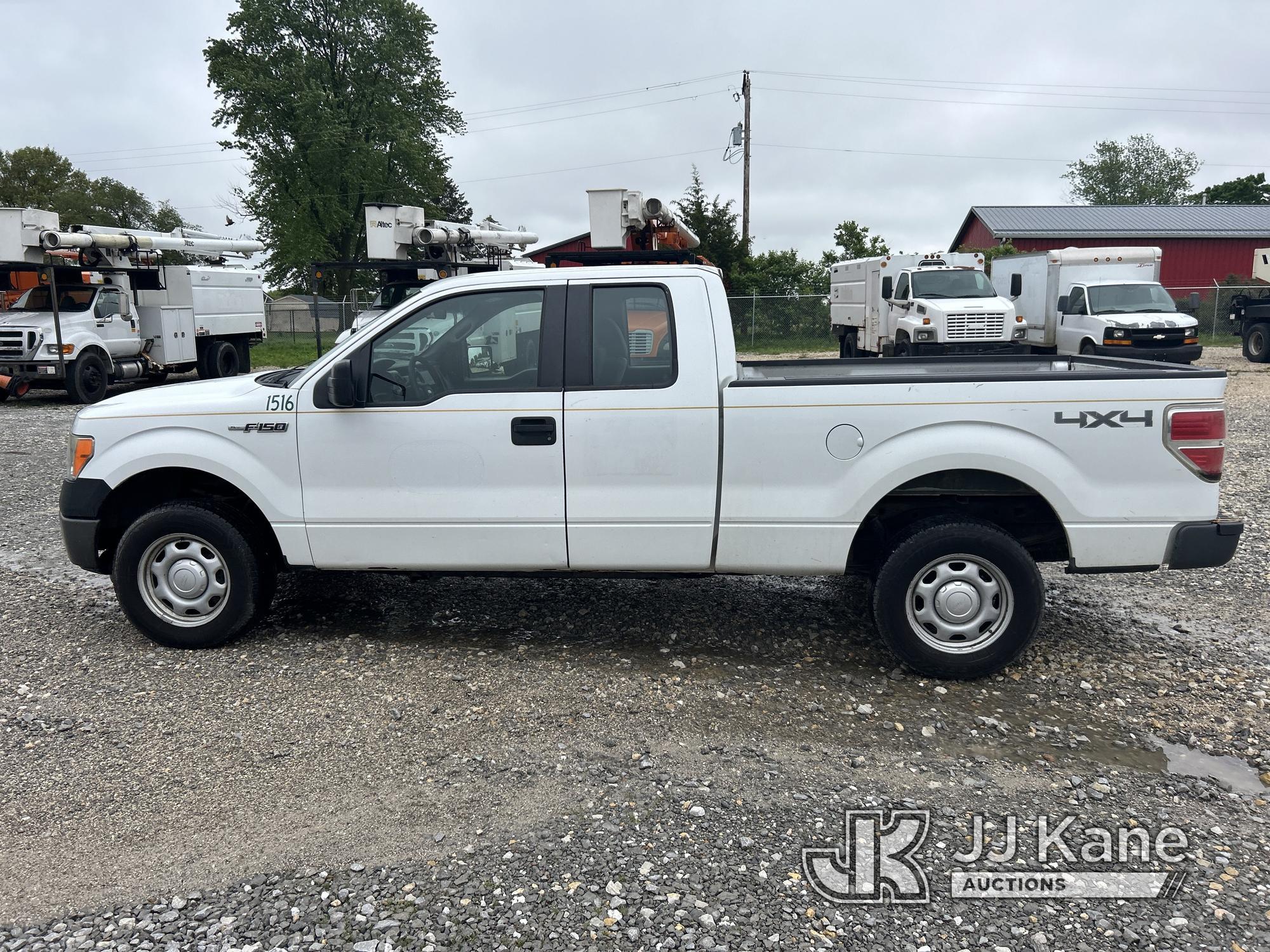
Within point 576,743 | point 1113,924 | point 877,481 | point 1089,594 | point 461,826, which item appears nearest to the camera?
point 1113,924

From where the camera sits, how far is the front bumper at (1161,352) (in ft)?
64.6

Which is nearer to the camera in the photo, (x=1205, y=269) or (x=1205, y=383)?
(x=1205, y=383)

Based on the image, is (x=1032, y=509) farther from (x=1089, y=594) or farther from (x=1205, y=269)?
(x=1205, y=269)

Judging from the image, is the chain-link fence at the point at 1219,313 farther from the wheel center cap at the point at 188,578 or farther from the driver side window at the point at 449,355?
the wheel center cap at the point at 188,578

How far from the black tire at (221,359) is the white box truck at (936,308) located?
46.1ft

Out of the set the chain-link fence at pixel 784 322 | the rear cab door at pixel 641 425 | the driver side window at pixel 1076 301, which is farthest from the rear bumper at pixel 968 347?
the rear cab door at pixel 641 425

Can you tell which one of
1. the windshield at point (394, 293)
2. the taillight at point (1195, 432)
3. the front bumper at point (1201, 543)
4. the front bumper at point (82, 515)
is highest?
the windshield at point (394, 293)

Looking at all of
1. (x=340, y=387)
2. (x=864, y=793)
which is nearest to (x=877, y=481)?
(x=864, y=793)

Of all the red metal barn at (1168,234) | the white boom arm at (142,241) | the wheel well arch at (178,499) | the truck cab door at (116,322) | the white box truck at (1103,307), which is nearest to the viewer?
the wheel well arch at (178,499)

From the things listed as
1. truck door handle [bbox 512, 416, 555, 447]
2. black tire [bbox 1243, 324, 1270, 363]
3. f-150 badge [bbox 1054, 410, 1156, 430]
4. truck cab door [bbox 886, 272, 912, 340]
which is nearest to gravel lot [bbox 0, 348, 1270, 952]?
truck door handle [bbox 512, 416, 555, 447]

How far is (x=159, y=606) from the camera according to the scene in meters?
5.27

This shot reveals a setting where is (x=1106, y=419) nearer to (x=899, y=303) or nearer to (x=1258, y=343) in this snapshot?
(x=899, y=303)

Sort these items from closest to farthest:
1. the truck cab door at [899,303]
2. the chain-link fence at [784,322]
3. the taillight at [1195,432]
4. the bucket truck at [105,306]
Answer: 1. the taillight at [1195,432]
2. the bucket truck at [105,306]
3. the truck cab door at [899,303]
4. the chain-link fence at [784,322]

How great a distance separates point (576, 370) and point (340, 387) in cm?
115
